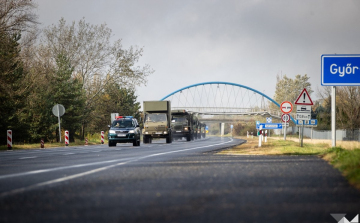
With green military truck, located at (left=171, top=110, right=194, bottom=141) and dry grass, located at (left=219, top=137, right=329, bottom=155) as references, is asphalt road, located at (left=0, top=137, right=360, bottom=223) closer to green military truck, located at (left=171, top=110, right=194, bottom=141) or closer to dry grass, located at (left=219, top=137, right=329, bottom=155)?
dry grass, located at (left=219, top=137, right=329, bottom=155)

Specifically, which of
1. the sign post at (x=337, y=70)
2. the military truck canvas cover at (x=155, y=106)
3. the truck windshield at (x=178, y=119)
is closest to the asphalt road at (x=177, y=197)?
the sign post at (x=337, y=70)

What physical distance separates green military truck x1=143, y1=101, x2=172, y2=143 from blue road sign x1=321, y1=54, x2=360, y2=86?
2264 centimetres

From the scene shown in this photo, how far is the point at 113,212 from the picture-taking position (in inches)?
196

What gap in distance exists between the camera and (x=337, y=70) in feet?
63.9

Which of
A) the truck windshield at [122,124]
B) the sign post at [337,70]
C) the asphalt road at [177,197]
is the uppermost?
the sign post at [337,70]

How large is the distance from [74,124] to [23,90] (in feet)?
39.4

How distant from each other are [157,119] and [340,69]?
2363 cm

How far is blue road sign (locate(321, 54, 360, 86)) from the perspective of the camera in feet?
63.0

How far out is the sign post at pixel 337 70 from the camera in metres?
19.2

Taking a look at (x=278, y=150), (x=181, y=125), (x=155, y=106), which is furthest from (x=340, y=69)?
(x=181, y=125)

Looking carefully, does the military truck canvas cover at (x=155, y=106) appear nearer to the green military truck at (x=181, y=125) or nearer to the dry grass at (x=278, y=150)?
the green military truck at (x=181, y=125)

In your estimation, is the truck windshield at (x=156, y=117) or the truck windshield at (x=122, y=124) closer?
the truck windshield at (x=122, y=124)

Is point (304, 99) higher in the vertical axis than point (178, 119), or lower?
higher

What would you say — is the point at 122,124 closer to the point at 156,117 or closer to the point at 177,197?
the point at 156,117
